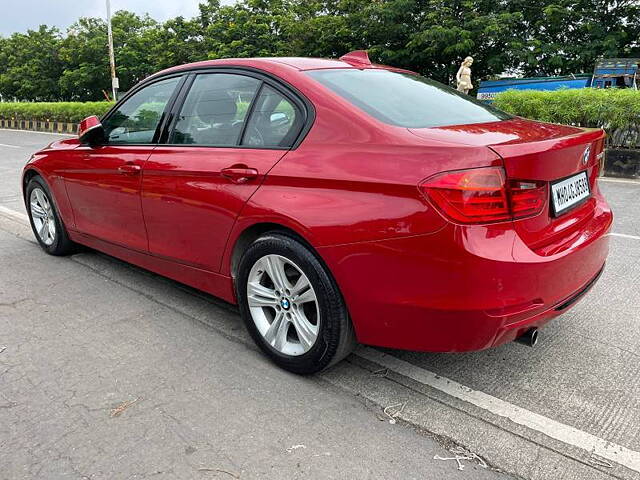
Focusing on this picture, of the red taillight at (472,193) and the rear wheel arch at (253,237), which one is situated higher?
the red taillight at (472,193)

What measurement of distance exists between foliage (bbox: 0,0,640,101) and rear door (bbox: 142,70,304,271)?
21.3m

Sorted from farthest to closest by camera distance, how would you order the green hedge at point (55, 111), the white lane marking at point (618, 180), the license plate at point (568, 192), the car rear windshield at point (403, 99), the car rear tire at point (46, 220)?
the green hedge at point (55, 111) < the white lane marking at point (618, 180) < the car rear tire at point (46, 220) < the car rear windshield at point (403, 99) < the license plate at point (568, 192)

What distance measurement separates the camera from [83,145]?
419cm

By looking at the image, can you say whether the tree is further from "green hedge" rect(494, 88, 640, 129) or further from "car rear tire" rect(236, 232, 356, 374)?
"car rear tire" rect(236, 232, 356, 374)

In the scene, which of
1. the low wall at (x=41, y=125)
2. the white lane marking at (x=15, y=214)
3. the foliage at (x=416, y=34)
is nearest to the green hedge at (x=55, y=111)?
the low wall at (x=41, y=125)

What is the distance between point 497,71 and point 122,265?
914 inches

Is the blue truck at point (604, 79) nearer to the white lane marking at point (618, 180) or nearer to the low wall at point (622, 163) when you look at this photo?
the low wall at point (622, 163)

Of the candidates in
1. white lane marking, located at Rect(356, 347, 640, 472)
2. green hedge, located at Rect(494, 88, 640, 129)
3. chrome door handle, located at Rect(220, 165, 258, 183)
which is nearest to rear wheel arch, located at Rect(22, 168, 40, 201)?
chrome door handle, located at Rect(220, 165, 258, 183)

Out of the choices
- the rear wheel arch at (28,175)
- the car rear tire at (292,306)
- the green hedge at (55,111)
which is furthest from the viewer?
the green hedge at (55,111)

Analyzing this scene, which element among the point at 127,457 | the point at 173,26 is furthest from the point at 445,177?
the point at 173,26

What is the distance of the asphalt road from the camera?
2166 mm

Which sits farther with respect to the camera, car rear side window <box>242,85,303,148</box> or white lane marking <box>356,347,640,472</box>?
car rear side window <box>242,85,303,148</box>

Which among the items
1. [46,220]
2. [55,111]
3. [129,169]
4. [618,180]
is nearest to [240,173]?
[129,169]

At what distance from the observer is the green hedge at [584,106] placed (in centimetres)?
902
